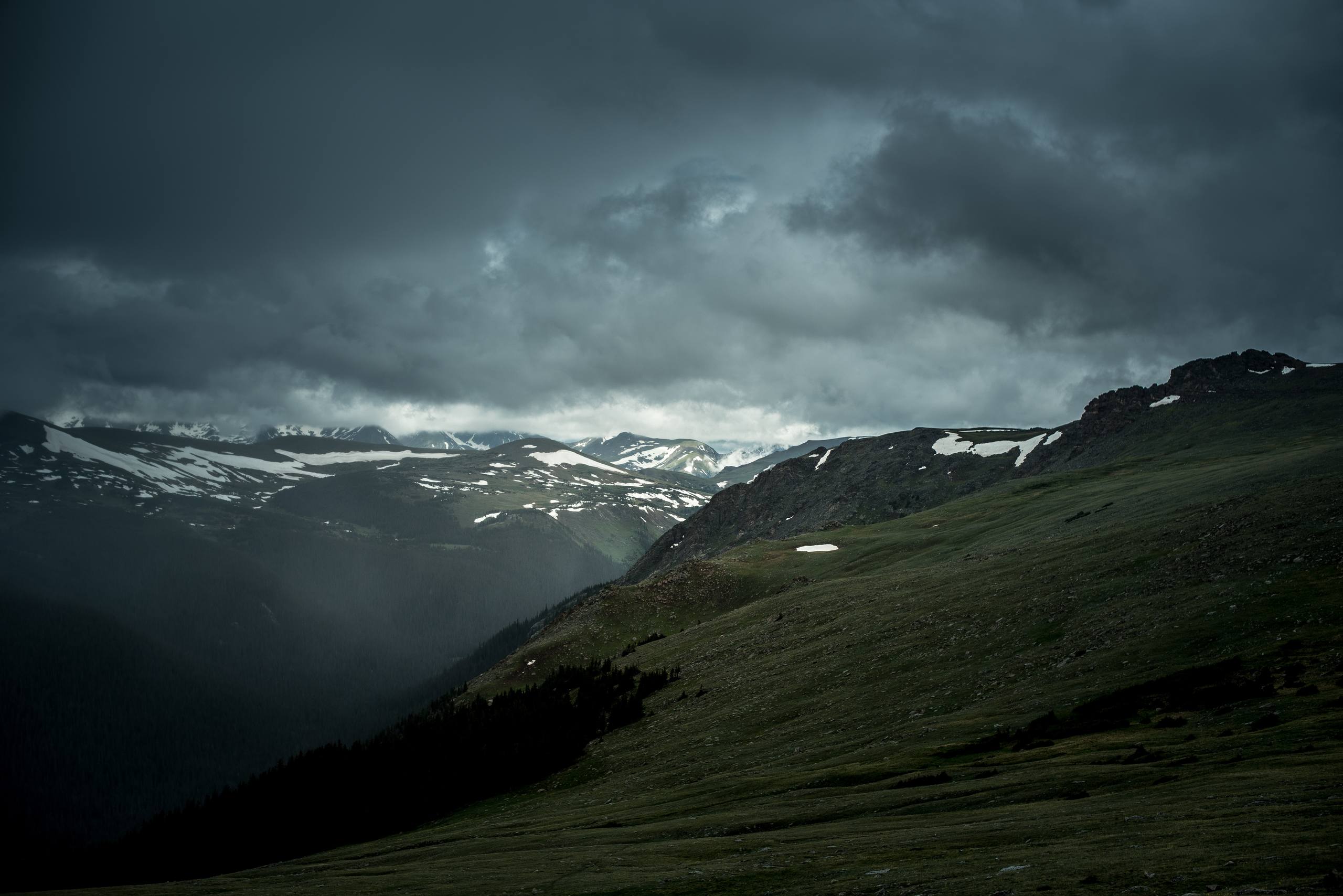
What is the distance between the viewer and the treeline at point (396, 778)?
244ft

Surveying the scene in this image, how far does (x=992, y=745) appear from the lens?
35.6m

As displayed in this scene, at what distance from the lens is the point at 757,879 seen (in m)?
20.6

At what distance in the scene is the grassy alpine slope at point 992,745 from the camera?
18766 millimetres

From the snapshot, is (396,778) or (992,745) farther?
(396,778)

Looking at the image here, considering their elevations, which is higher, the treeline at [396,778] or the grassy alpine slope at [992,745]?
the grassy alpine slope at [992,745]

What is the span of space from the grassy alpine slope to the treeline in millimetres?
5527

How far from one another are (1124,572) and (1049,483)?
4370 inches

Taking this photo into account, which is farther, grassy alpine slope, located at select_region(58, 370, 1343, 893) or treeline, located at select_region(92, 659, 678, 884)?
treeline, located at select_region(92, 659, 678, 884)

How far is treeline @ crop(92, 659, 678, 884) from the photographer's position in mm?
74250

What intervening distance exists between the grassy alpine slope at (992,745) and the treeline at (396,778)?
18.1ft

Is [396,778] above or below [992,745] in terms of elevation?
below

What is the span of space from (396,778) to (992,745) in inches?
2693

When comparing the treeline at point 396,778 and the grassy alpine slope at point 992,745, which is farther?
the treeline at point 396,778

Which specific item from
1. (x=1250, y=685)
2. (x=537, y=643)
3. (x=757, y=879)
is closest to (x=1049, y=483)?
(x=537, y=643)
